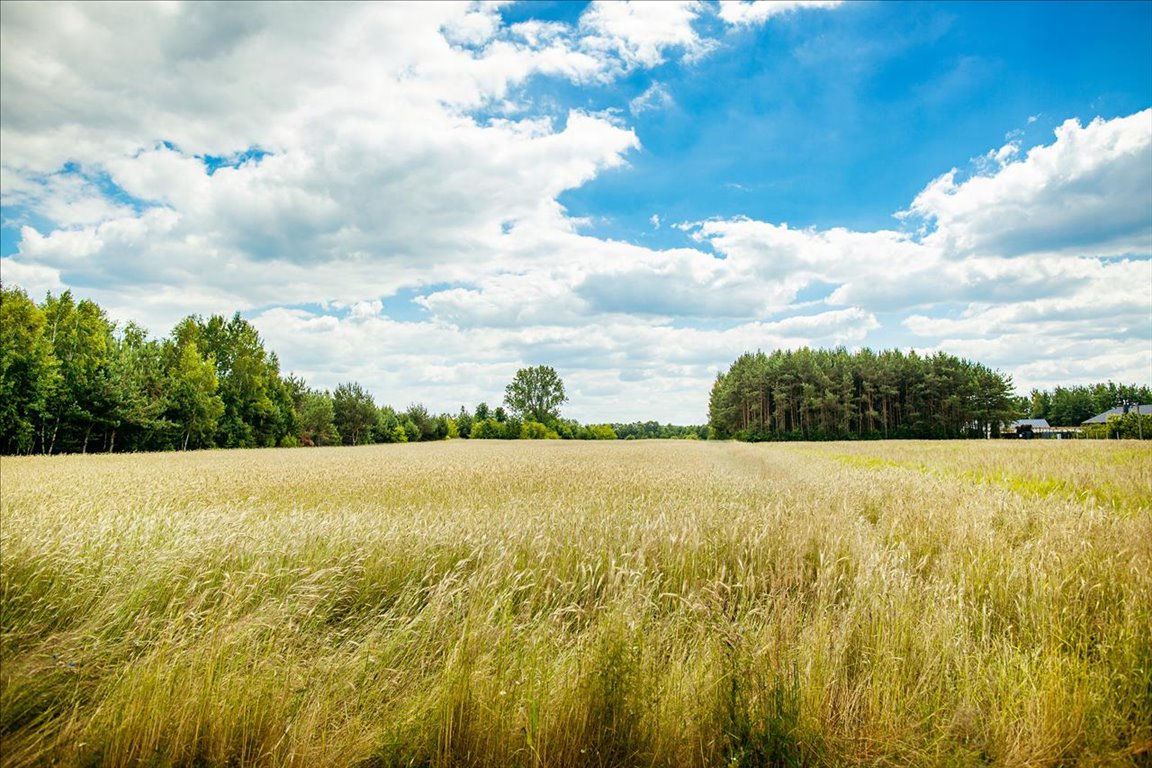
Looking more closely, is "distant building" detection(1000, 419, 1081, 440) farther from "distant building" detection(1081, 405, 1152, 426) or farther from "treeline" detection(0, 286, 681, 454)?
"treeline" detection(0, 286, 681, 454)

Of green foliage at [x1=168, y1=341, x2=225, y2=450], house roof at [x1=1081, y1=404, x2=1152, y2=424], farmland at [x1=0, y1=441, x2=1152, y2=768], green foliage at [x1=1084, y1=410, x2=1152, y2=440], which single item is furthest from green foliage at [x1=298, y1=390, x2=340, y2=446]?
house roof at [x1=1081, y1=404, x2=1152, y2=424]

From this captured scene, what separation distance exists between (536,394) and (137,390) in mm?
76087

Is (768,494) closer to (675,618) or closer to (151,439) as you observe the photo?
(675,618)

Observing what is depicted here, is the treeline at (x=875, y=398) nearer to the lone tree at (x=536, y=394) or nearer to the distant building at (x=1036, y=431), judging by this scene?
the distant building at (x=1036, y=431)

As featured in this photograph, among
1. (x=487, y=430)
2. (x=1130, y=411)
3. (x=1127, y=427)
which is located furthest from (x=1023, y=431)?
(x=487, y=430)

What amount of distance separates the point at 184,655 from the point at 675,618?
3287 mm

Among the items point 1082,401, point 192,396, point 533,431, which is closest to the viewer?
point 192,396

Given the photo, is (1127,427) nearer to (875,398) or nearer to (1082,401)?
(875,398)

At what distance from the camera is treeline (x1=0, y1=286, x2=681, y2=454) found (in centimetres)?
3719

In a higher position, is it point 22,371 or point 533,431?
point 22,371

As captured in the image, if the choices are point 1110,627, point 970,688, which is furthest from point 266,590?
point 1110,627

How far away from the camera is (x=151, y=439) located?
48.6m

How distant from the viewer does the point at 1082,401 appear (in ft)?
437

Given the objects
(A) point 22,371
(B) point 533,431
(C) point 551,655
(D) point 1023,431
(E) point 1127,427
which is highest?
(A) point 22,371
